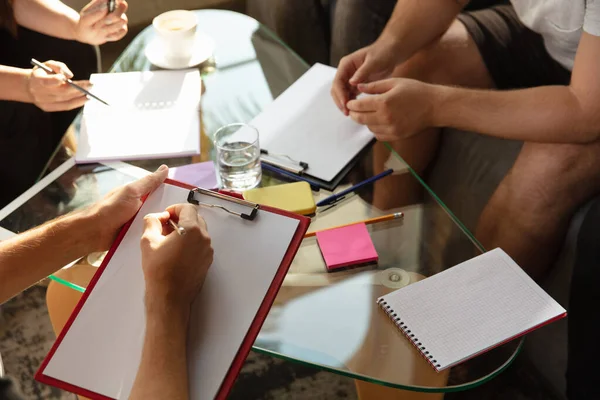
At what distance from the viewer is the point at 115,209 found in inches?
38.9

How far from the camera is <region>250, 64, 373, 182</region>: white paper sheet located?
1.21 m

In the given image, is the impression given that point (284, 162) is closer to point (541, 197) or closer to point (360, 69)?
point (360, 69)

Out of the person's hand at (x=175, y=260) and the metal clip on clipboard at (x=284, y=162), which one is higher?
the person's hand at (x=175, y=260)

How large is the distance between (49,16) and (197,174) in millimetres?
696

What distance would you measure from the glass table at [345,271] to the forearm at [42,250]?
6 cm

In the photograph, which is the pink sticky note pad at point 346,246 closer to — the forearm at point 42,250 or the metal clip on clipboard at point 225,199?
the metal clip on clipboard at point 225,199

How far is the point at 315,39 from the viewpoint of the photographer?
213cm

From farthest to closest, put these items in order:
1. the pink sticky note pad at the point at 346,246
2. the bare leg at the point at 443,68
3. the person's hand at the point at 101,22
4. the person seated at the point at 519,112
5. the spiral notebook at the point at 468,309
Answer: the bare leg at the point at 443,68 → the person's hand at the point at 101,22 → the person seated at the point at 519,112 → the pink sticky note pad at the point at 346,246 → the spiral notebook at the point at 468,309

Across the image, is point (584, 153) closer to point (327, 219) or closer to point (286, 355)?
point (327, 219)

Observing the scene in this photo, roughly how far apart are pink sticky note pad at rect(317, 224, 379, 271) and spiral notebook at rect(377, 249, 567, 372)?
0.09 metres

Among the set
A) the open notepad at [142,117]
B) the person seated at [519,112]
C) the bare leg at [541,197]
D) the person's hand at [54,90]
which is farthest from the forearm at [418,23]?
the person's hand at [54,90]

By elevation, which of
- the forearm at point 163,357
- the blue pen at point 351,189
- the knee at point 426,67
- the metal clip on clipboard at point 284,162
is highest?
the forearm at point 163,357

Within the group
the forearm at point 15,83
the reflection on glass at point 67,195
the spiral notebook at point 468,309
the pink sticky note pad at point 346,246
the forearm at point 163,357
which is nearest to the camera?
the forearm at point 163,357

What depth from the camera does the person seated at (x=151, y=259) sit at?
0.82 m
